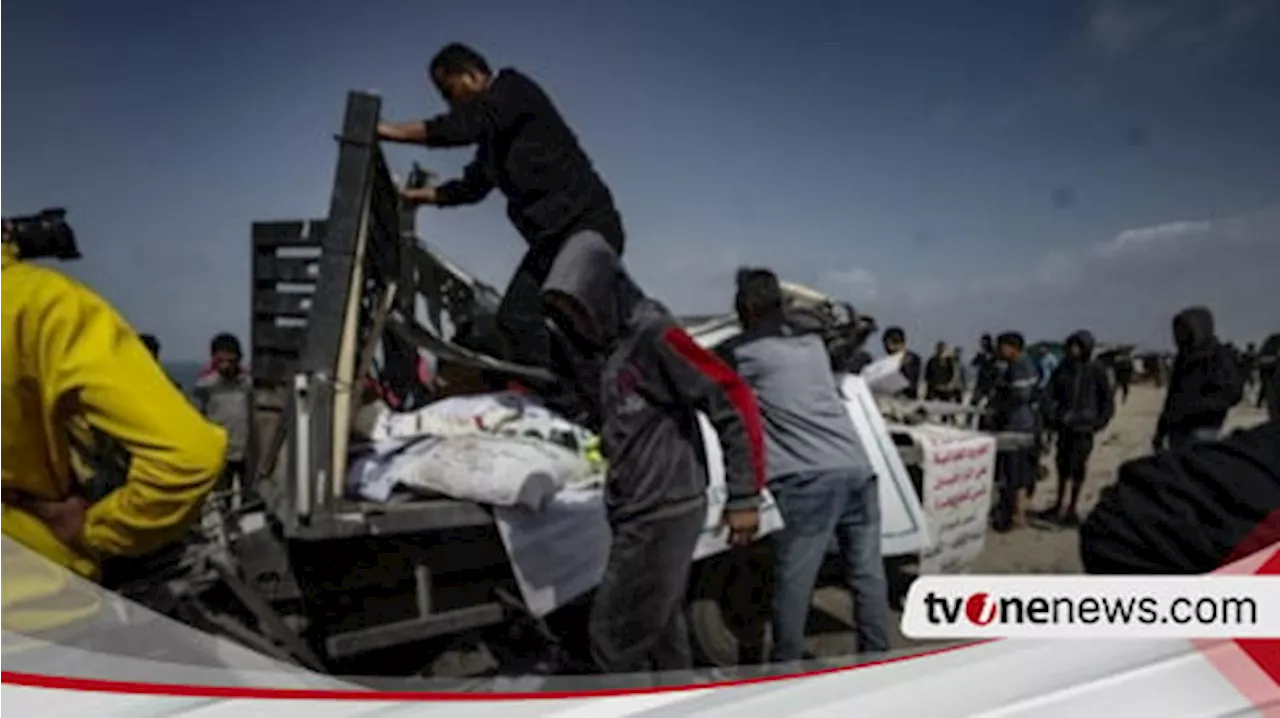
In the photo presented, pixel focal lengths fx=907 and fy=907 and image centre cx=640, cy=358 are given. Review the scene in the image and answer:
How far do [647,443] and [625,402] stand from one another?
0.32 ft

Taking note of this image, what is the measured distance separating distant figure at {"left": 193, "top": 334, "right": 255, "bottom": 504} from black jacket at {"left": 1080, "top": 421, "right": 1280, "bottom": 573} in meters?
0.86

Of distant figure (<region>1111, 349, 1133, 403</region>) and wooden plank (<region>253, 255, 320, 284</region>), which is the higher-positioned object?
wooden plank (<region>253, 255, 320, 284</region>)

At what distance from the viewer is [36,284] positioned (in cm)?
77

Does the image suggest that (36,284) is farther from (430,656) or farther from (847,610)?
(847,610)

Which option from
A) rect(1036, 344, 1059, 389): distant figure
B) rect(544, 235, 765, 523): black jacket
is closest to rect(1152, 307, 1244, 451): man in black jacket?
rect(1036, 344, 1059, 389): distant figure

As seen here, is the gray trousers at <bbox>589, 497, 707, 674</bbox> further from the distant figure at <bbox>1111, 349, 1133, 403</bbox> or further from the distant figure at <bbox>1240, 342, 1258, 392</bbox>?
the distant figure at <bbox>1240, 342, 1258, 392</bbox>

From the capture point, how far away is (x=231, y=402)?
98 cm

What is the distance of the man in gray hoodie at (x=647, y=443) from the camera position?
886mm

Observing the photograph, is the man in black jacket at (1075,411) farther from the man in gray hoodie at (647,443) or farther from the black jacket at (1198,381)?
the man in gray hoodie at (647,443)

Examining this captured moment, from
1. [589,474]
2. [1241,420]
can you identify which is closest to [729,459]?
[589,474]

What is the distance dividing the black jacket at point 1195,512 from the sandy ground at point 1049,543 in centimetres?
5

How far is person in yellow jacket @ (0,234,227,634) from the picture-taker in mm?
779

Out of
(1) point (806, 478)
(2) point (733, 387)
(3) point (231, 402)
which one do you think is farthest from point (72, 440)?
(1) point (806, 478)

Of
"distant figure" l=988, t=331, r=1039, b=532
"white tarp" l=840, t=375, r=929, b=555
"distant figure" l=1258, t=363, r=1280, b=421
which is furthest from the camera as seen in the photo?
"white tarp" l=840, t=375, r=929, b=555
